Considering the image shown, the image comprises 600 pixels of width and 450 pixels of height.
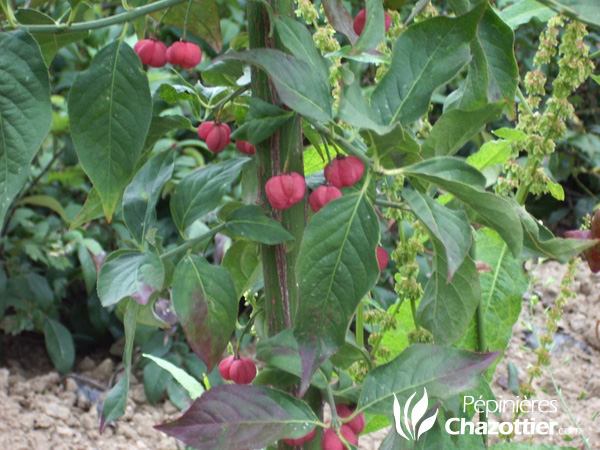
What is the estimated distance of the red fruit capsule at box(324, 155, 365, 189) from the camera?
49 cm

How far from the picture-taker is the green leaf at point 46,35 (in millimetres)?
513

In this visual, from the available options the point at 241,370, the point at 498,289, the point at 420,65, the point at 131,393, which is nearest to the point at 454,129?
the point at 420,65

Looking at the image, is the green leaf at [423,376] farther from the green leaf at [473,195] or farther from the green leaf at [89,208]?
the green leaf at [89,208]

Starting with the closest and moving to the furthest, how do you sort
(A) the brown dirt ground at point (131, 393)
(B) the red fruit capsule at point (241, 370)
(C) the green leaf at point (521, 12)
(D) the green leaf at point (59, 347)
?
(B) the red fruit capsule at point (241, 370)
(C) the green leaf at point (521, 12)
(A) the brown dirt ground at point (131, 393)
(D) the green leaf at point (59, 347)

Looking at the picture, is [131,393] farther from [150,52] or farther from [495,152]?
[150,52]

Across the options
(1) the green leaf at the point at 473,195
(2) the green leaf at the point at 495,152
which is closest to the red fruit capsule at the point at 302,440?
(1) the green leaf at the point at 473,195

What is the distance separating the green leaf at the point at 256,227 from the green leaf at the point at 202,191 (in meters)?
0.03

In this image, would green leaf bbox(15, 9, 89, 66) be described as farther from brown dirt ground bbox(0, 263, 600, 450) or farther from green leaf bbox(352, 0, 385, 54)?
brown dirt ground bbox(0, 263, 600, 450)

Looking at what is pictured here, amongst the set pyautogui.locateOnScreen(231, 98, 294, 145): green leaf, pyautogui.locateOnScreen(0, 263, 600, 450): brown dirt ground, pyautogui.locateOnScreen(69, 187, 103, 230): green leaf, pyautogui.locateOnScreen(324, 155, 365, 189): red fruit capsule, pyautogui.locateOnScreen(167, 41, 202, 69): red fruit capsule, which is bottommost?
pyautogui.locateOnScreen(0, 263, 600, 450): brown dirt ground

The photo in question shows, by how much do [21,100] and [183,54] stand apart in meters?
0.16

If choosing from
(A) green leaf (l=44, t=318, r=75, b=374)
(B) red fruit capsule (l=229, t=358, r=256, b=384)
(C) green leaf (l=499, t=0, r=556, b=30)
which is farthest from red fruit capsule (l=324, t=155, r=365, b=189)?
(A) green leaf (l=44, t=318, r=75, b=374)

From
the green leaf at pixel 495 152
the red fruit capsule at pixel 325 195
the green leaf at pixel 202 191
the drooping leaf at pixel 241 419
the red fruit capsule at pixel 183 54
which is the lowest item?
the drooping leaf at pixel 241 419

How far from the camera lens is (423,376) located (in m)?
0.53

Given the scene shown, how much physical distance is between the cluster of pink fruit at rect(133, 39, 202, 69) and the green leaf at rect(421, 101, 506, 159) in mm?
216
